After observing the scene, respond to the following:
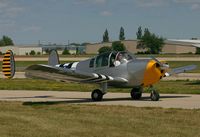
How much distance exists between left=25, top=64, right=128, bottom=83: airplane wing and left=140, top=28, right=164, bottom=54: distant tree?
473ft

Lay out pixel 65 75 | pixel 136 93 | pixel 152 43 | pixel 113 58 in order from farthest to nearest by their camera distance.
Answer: pixel 152 43, pixel 136 93, pixel 113 58, pixel 65 75

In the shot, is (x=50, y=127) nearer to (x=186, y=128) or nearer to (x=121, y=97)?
(x=186, y=128)

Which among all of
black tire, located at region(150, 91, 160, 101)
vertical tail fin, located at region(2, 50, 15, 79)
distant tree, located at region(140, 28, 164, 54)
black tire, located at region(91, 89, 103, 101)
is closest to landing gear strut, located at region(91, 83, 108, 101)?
black tire, located at region(91, 89, 103, 101)

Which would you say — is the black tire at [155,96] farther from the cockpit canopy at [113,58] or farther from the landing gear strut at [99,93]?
the landing gear strut at [99,93]

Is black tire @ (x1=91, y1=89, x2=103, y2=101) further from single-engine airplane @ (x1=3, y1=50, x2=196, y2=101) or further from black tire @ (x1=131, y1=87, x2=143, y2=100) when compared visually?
black tire @ (x1=131, y1=87, x2=143, y2=100)

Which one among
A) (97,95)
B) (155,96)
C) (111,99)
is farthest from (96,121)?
(111,99)

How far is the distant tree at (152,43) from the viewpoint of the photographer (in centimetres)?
16438

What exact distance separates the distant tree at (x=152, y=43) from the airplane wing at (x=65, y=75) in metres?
144

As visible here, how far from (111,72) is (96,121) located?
6.87 m

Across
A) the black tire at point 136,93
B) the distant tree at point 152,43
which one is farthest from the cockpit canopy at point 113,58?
the distant tree at point 152,43

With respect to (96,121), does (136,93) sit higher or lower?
higher

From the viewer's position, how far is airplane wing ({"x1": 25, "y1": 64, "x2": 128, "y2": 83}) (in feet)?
59.7

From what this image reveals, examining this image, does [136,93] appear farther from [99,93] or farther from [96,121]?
[96,121]

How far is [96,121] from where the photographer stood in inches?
508
